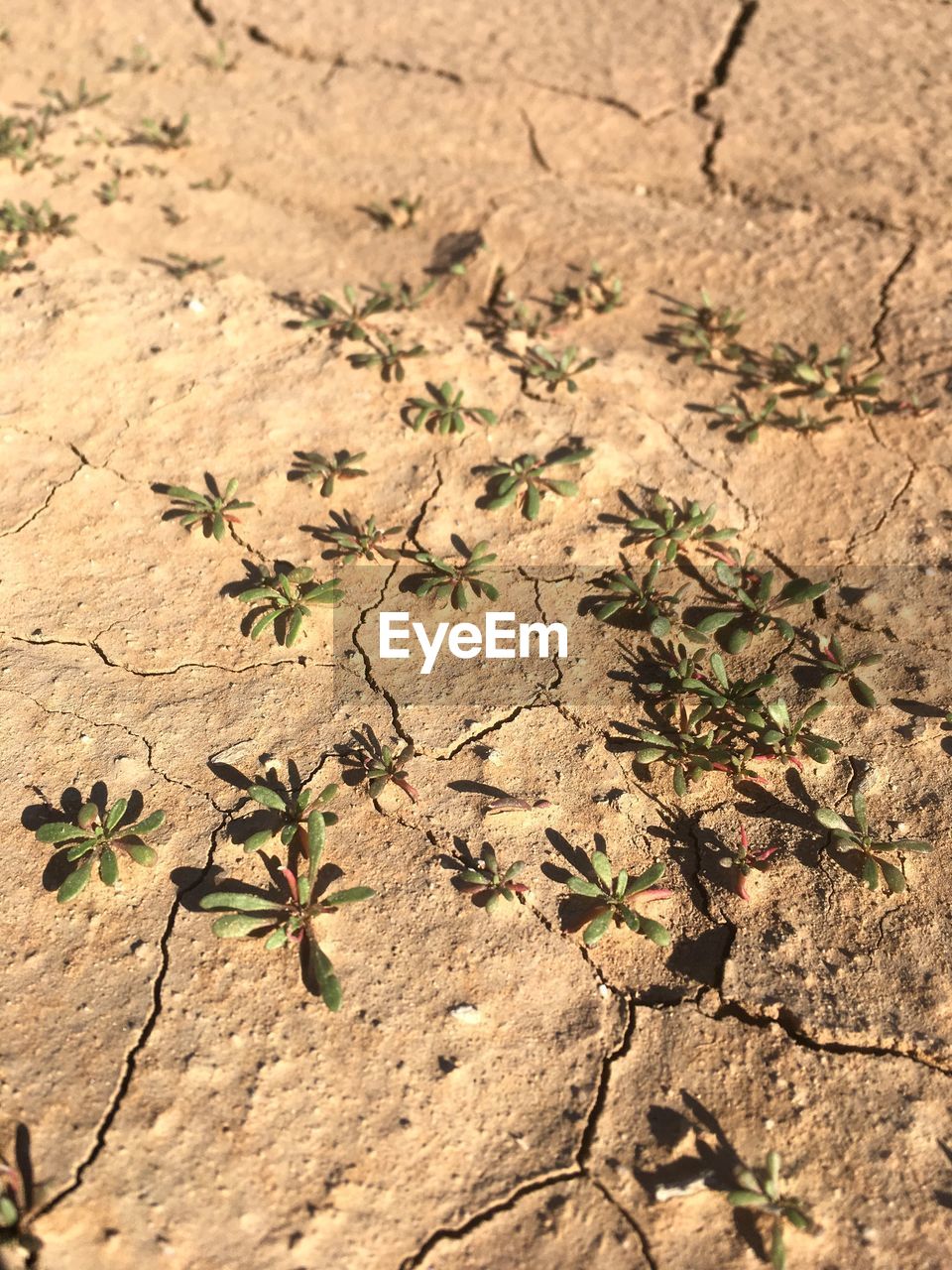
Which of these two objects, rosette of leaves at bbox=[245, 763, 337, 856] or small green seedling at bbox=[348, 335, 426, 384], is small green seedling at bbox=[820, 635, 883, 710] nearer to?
rosette of leaves at bbox=[245, 763, 337, 856]

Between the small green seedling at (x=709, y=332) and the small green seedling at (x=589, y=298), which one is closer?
the small green seedling at (x=709, y=332)

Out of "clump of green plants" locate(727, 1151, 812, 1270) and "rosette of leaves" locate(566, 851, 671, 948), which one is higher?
"rosette of leaves" locate(566, 851, 671, 948)

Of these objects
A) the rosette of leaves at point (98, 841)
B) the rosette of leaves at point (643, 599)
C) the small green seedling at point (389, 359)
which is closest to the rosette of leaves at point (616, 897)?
the rosette of leaves at point (643, 599)

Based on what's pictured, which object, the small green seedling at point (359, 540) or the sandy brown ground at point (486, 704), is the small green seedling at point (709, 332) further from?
the small green seedling at point (359, 540)

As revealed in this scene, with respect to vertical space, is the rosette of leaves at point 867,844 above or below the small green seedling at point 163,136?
below

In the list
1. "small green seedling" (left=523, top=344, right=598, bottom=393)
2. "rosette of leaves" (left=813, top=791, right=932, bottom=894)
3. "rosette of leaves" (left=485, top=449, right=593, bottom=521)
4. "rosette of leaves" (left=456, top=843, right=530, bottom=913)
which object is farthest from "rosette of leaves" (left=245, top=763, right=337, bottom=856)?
"small green seedling" (left=523, top=344, right=598, bottom=393)

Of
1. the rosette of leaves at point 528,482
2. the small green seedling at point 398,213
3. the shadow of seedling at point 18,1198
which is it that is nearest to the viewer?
the shadow of seedling at point 18,1198

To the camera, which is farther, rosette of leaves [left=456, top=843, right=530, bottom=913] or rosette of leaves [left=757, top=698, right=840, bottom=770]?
rosette of leaves [left=757, top=698, right=840, bottom=770]

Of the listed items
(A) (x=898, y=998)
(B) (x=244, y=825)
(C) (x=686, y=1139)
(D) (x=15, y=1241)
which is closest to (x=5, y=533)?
(B) (x=244, y=825)
